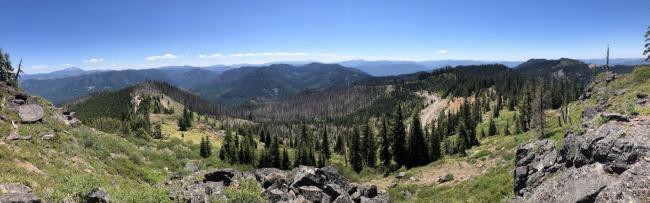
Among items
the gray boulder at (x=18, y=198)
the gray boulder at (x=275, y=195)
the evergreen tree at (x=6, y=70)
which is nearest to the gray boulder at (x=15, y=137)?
the gray boulder at (x=18, y=198)

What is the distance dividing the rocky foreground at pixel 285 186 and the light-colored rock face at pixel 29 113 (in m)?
21.0

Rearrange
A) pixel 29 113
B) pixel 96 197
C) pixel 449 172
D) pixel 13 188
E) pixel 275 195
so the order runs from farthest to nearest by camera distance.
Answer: pixel 449 172 < pixel 29 113 < pixel 275 195 < pixel 96 197 < pixel 13 188

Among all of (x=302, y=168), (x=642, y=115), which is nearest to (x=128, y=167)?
(x=302, y=168)

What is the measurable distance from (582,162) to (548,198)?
2624 mm

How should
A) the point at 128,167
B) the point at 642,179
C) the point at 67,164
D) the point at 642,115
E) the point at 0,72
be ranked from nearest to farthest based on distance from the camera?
the point at 642,179 → the point at 642,115 → the point at 67,164 → the point at 128,167 → the point at 0,72

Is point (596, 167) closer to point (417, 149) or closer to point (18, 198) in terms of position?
point (18, 198)

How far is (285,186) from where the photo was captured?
24703 millimetres

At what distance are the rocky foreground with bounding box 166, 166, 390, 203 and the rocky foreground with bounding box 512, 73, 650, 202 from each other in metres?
10.4

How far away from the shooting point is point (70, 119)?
50531 millimetres

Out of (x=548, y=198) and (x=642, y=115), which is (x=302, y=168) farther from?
(x=642, y=115)

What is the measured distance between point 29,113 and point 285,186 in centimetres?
3096

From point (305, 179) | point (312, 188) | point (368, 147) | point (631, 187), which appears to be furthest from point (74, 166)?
point (368, 147)

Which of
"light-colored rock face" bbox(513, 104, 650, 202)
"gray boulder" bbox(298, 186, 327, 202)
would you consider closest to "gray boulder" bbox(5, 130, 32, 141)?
"gray boulder" bbox(298, 186, 327, 202)

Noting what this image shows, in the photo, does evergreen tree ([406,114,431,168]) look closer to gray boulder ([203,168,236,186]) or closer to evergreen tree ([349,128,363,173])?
evergreen tree ([349,128,363,173])
